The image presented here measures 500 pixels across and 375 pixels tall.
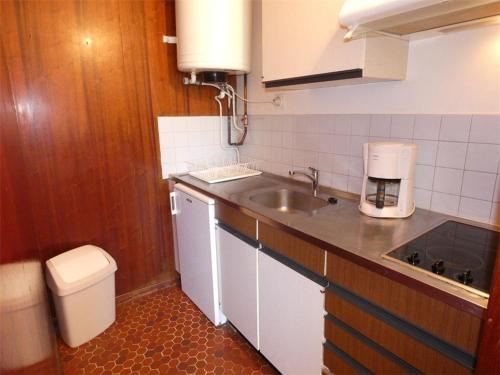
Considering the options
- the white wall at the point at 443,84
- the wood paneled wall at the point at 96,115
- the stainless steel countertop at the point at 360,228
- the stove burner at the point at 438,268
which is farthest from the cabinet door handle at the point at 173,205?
the stove burner at the point at 438,268

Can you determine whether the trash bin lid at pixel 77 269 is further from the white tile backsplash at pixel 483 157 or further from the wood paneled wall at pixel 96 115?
the white tile backsplash at pixel 483 157

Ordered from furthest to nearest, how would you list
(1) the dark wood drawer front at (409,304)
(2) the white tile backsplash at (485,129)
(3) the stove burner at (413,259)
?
(2) the white tile backsplash at (485,129), (3) the stove burner at (413,259), (1) the dark wood drawer front at (409,304)

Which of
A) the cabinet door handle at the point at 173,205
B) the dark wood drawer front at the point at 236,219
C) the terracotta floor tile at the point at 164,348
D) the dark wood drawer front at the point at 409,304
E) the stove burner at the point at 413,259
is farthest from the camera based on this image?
the cabinet door handle at the point at 173,205

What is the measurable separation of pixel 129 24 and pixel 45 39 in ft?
1.62

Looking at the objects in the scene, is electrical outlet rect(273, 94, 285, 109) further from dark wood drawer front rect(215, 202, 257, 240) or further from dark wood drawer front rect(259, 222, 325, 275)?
dark wood drawer front rect(259, 222, 325, 275)

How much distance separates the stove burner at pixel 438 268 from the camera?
2.97 feet

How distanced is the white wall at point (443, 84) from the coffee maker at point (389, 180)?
24 cm

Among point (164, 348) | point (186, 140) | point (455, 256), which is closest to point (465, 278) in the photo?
point (455, 256)

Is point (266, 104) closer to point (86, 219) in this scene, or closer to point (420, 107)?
point (420, 107)

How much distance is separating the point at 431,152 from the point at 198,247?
1.40 meters

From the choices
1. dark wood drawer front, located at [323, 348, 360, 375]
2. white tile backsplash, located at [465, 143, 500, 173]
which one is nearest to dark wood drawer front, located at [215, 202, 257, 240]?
dark wood drawer front, located at [323, 348, 360, 375]

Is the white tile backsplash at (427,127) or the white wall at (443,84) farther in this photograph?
the white tile backsplash at (427,127)

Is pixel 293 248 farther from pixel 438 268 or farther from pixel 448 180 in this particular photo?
pixel 448 180

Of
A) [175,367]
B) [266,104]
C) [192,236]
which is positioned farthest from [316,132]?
[175,367]
